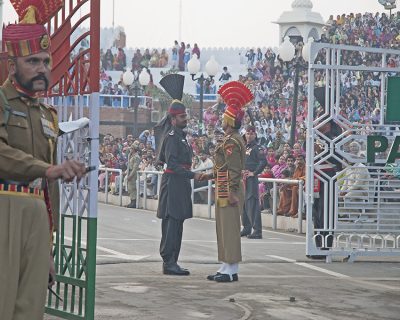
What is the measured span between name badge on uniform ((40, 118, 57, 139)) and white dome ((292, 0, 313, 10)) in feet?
162

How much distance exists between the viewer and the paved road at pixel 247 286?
37.8 ft

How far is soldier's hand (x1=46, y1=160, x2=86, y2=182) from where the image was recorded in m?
6.91

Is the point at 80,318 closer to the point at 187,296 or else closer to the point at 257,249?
the point at 187,296

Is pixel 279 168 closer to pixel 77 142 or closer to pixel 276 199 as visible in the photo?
pixel 276 199

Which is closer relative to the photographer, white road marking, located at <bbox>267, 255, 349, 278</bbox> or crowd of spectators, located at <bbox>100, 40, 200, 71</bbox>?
white road marking, located at <bbox>267, 255, 349, 278</bbox>

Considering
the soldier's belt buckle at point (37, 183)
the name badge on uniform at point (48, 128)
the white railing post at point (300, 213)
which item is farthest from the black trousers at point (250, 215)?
the soldier's belt buckle at point (37, 183)

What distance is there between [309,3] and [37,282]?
165 feet

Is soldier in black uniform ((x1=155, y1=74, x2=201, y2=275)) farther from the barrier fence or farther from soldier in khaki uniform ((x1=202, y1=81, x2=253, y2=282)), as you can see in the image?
the barrier fence

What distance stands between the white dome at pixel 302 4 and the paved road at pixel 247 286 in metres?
37.4

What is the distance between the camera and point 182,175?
581 inches

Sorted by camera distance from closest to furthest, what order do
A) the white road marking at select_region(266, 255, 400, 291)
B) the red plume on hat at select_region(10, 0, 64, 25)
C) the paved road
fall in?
the red plume on hat at select_region(10, 0, 64, 25) → the paved road → the white road marking at select_region(266, 255, 400, 291)

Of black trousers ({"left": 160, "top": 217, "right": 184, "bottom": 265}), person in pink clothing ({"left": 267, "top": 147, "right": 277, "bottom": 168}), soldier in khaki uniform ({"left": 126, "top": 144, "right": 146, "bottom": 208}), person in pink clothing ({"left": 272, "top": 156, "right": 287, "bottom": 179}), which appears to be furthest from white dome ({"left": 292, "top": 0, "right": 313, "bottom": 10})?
black trousers ({"left": 160, "top": 217, "right": 184, "bottom": 265})

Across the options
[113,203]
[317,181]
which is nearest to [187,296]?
[317,181]

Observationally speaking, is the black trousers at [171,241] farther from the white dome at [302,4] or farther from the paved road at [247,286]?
the white dome at [302,4]
